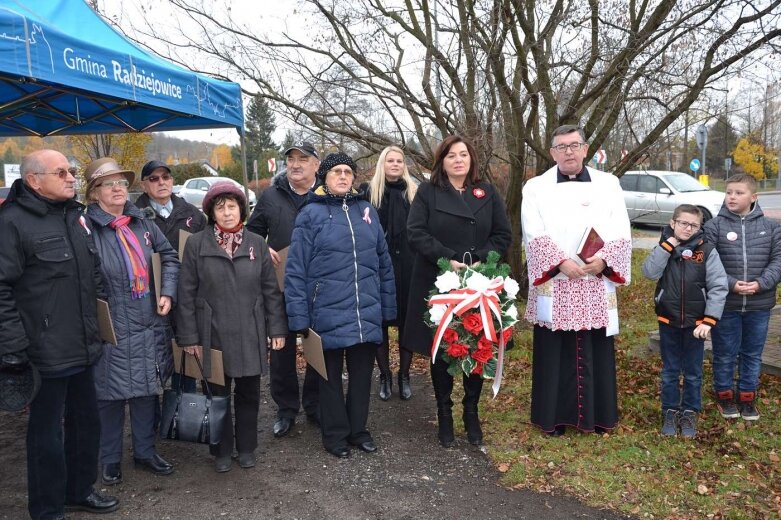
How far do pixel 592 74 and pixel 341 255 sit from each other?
146 inches

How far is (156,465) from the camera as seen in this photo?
157 inches

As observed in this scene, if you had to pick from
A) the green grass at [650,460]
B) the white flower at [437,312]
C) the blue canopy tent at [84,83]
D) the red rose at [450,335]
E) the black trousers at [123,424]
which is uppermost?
the blue canopy tent at [84,83]

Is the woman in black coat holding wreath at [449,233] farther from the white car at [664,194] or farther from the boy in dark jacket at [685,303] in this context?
the white car at [664,194]

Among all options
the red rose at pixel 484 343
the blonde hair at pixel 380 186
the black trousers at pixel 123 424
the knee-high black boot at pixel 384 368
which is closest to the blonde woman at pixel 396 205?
the blonde hair at pixel 380 186

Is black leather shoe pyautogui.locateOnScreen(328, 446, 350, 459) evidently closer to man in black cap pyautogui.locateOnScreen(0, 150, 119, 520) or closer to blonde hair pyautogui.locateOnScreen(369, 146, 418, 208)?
man in black cap pyautogui.locateOnScreen(0, 150, 119, 520)

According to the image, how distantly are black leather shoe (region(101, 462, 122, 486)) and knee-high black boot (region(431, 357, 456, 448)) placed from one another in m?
2.09

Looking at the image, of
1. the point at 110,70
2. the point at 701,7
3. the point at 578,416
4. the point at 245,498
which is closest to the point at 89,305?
the point at 245,498

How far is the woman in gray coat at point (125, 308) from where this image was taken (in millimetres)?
3703

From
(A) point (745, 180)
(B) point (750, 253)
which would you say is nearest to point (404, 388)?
(B) point (750, 253)

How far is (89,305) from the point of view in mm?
3289

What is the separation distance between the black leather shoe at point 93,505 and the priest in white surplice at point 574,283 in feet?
9.34

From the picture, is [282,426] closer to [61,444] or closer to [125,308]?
[125,308]

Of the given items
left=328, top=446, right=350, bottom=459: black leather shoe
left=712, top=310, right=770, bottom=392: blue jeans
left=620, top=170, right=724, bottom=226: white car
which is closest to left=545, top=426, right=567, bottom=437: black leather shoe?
left=712, top=310, right=770, bottom=392: blue jeans

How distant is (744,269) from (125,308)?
13.5 feet
